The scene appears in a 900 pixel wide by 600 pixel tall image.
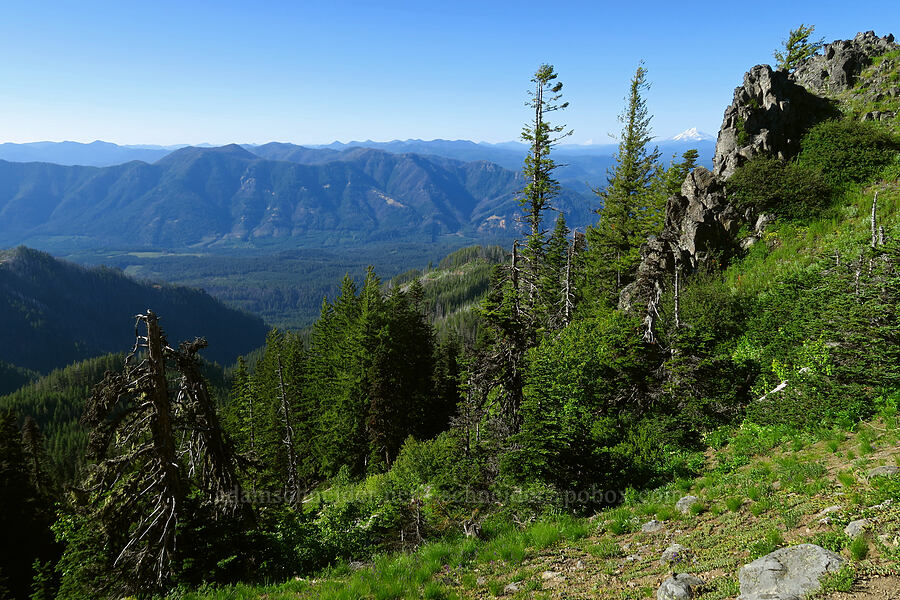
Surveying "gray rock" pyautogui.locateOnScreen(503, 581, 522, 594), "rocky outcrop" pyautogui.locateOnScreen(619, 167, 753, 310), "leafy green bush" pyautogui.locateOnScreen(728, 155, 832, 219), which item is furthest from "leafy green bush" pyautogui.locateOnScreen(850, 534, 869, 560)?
"leafy green bush" pyautogui.locateOnScreen(728, 155, 832, 219)

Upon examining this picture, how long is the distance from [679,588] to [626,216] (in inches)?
1440

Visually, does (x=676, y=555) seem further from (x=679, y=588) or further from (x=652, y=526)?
(x=652, y=526)

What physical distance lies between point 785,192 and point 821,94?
60.1 feet

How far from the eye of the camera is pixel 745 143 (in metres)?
31.8

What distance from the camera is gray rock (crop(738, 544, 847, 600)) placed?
226 inches

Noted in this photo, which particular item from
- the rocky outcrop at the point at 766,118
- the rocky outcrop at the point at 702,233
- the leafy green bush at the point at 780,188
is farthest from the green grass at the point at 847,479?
the rocky outcrop at the point at 766,118

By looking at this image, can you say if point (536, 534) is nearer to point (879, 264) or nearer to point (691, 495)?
point (691, 495)

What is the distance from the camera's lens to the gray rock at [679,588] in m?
6.47

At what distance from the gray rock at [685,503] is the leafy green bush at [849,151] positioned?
2668 centimetres

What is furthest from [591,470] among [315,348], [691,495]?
[315,348]

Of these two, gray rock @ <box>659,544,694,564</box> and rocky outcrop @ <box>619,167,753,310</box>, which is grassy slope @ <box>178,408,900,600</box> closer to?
gray rock @ <box>659,544,694,564</box>

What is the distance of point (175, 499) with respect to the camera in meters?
10.6

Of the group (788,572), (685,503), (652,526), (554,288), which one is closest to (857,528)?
(788,572)

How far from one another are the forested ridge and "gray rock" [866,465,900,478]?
0.57 m
